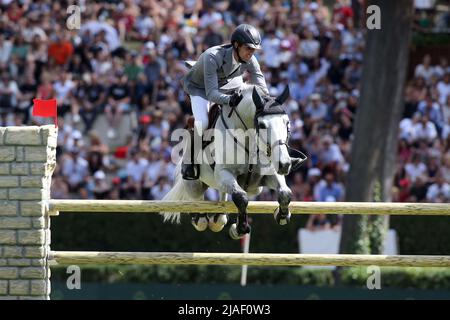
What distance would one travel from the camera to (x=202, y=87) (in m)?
10.8

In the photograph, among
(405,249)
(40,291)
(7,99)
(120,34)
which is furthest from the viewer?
(120,34)

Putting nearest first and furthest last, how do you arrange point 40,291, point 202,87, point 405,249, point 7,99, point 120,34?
point 40,291 < point 202,87 < point 405,249 < point 7,99 < point 120,34

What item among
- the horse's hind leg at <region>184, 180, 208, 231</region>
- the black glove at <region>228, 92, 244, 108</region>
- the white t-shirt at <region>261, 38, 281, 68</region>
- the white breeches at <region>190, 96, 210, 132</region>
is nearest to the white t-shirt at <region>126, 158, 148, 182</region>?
the white t-shirt at <region>261, 38, 281, 68</region>

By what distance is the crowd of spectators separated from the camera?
18.0 m

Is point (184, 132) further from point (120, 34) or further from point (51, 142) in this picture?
point (120, 34)

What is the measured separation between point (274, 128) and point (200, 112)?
1336mm

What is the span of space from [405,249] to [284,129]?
8461mm

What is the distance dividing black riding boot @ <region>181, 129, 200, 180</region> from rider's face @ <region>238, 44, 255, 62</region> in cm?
96

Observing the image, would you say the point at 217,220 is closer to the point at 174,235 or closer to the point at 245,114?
the point at 245,114

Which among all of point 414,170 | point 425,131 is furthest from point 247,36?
point 425,131

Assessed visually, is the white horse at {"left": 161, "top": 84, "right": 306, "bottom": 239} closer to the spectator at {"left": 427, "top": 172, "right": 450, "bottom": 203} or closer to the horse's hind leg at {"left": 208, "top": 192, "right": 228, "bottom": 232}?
the horse's hind leg at {"left": 208, "top": 192, "right": 228, "bottom": 232}

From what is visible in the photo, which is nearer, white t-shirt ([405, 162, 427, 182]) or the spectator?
the spectator

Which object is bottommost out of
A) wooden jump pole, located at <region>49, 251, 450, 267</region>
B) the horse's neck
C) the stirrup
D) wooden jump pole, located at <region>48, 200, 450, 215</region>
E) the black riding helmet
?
wooden jump pole, located at <region>49, 251, 450, 267</region>

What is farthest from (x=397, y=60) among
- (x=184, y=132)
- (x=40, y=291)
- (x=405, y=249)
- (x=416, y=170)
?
(x=40, y=291)
